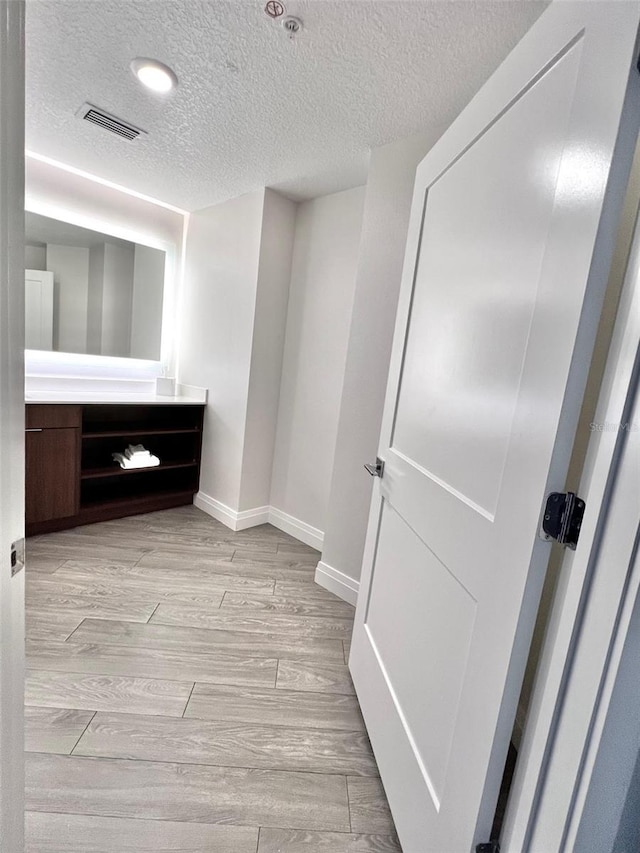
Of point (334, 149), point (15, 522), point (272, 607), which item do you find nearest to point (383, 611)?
point (272, 607)

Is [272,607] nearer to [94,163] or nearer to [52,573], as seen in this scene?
[52,573]

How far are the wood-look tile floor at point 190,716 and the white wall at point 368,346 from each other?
356mm

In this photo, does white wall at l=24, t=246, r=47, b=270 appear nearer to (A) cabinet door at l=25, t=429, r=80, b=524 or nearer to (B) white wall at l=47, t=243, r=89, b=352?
(B) white wall at l=47, t=243, r=89, b=352

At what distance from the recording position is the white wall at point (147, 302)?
9.84 ft

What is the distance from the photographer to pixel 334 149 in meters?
1.95

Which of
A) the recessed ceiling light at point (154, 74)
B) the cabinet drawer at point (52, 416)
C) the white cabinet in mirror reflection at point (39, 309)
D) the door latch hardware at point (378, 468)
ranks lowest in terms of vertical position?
the cabinet drawer at point (52, 416)

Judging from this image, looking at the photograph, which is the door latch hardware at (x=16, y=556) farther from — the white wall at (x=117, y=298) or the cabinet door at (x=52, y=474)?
the white wall at (x=117, y=298)

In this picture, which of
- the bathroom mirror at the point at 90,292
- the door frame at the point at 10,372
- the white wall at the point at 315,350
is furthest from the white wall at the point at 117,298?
the door frame at the point at 10,372

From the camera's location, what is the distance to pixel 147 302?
3070 millimetres

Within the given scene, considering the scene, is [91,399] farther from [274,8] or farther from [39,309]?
[274,8]

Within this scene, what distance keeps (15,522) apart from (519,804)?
951mm

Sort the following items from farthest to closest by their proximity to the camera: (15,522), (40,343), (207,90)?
(40,343)
(207,90)
(15,522)

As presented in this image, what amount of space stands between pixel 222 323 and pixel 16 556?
2569 millimetres

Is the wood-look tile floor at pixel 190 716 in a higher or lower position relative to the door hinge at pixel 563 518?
lower
